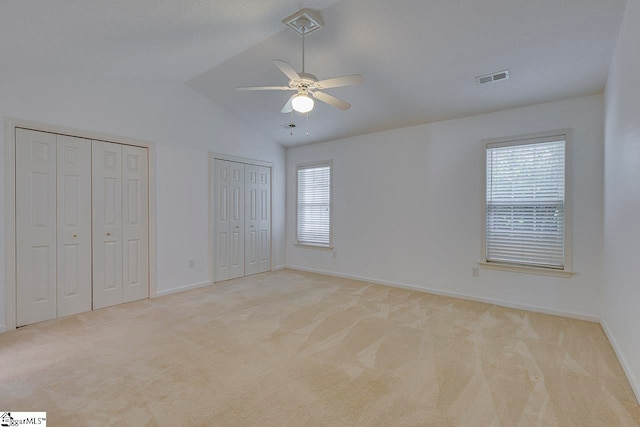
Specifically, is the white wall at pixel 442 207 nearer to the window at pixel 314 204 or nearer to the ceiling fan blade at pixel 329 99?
the window at pixel 314 204

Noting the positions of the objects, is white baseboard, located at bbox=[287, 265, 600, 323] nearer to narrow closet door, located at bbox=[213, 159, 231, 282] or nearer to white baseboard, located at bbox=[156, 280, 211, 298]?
narrow closet door, located at bbox=[213, 159, 231, 282]

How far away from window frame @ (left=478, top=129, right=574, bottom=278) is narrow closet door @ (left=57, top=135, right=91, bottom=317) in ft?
16.2

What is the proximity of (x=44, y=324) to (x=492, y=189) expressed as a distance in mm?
5446

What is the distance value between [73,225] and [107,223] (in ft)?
1.16

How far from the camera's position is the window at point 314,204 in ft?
19.5

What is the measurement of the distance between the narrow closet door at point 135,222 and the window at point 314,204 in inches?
111

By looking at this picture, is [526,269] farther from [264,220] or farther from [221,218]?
[221,218]

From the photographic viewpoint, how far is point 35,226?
134 inches

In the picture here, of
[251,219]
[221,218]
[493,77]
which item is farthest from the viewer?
[251,219]

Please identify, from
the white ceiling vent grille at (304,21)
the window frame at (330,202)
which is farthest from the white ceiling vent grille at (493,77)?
the window frame at (330,202)

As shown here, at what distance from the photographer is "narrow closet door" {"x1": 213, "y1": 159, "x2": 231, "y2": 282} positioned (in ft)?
17.1

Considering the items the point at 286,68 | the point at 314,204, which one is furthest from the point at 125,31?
the point at 314,204

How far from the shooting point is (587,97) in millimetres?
3537

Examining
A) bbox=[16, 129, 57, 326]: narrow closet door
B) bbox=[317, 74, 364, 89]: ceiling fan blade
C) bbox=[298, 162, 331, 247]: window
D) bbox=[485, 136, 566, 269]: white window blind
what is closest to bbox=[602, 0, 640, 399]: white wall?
bbox=[485, 136, 566, 269]: white window blind
